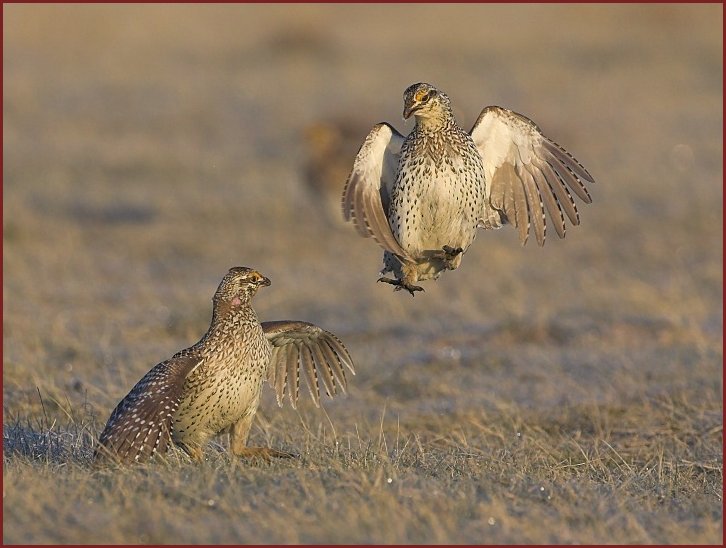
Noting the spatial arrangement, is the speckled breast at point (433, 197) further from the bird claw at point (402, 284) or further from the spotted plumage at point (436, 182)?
the bird claw at point (402, 284)

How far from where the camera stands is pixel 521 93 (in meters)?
19.9

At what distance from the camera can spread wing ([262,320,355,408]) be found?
20.6ft

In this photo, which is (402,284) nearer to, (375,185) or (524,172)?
(375,185)

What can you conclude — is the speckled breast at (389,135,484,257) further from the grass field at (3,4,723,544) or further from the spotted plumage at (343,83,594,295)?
the grass field at (3,4,723,544)

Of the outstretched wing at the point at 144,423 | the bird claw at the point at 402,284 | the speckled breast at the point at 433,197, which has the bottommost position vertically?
the outstretched wing at the point at 144,423

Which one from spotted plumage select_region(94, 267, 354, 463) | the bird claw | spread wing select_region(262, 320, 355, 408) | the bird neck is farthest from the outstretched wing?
the bird neck

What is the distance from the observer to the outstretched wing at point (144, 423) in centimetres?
526

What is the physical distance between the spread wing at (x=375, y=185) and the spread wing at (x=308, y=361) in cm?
56

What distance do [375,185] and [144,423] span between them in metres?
1.60

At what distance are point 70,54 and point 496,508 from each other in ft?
66.5

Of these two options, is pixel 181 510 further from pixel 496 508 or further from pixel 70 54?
pixel 70 54

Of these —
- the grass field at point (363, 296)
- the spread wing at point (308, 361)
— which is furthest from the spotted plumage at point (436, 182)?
the grass field at point (363, 296)

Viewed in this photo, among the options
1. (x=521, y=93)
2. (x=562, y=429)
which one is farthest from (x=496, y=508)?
(x=521, y=93)

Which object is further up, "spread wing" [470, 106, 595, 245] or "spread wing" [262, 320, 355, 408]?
"spread wing" [470, 106, 595, 245]
